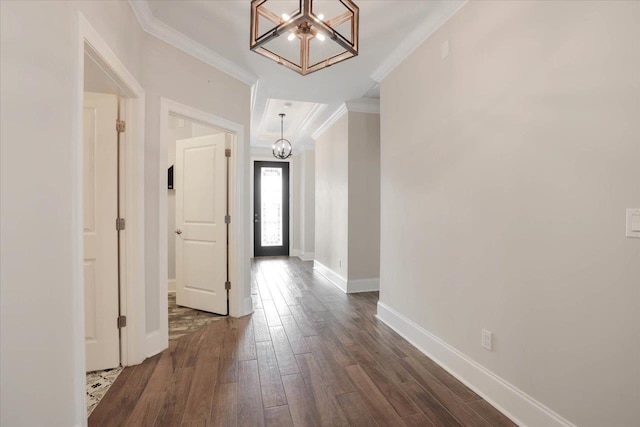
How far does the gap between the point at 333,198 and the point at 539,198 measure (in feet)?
12.3

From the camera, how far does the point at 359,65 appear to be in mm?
3332

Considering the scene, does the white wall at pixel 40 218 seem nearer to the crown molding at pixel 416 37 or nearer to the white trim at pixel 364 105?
the crown molding at pixel 416 37

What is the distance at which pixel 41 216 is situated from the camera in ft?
4.07

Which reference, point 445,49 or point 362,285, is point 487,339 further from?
point 362,285

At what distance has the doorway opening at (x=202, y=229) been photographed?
351 cm

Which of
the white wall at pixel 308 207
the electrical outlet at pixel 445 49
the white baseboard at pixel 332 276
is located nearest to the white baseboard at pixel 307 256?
the white wall at pixel 308 207

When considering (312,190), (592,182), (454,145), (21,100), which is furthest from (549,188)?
(312,190)

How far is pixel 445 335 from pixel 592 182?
1529 mm

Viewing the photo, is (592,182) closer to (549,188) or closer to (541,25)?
(549,188)

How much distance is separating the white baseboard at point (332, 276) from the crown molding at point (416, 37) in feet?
9.51

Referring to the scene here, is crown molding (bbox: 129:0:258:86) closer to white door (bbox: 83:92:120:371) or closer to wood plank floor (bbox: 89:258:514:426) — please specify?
white door (bbox: 83:92:120:371)

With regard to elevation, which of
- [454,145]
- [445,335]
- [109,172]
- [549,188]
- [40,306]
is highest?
[454,145]

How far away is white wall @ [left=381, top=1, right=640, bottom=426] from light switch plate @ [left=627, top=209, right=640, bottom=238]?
31mm

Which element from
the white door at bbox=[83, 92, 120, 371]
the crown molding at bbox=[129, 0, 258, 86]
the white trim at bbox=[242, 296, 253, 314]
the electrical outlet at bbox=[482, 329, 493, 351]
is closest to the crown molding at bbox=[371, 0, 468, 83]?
the crown molding at bbox=[129, 0, 258, 86]
